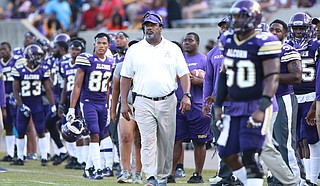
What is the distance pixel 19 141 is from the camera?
1571 centimetres

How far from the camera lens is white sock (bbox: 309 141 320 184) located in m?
11.4

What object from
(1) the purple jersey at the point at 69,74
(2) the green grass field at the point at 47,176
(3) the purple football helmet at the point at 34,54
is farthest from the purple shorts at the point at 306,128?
(3) the purple football helmet at the point at 34,54

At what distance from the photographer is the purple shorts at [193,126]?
42.2 ft

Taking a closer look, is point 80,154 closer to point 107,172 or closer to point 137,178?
point 107,172

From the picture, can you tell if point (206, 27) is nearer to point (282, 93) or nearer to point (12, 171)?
point (12, 171)

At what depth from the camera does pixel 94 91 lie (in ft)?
43.1

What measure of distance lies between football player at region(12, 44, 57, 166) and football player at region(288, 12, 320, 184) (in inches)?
209

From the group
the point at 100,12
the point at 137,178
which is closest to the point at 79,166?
the point at 137,178

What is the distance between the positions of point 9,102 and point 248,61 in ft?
27.5

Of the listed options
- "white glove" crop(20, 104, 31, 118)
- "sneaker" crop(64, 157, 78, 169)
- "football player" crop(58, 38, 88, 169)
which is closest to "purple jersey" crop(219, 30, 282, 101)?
"football player" crop(58, 38, 88, 169)

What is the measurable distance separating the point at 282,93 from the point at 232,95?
213 cm

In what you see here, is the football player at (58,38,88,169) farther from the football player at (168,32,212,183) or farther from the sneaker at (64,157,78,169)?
the football player at (168,32,212,183)

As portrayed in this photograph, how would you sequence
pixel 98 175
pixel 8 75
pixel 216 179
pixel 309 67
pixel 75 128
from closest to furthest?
pixel 309 67 → pixel 216 179 → pixel 98 175 → pixel 75 128 → pixel 8 75

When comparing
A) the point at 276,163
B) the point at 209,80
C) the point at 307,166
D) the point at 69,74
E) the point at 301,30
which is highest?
the point at 301,30
